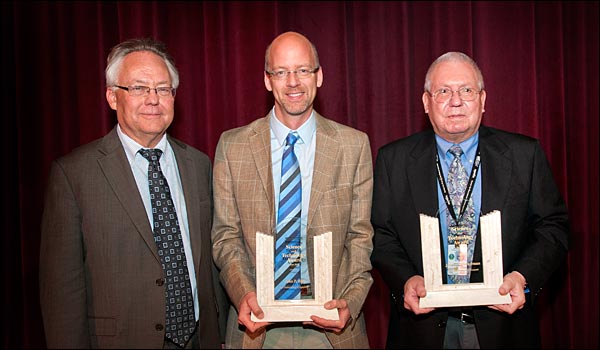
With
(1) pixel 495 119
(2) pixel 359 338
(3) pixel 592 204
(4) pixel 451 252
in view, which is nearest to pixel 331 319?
(2) pixel 359 338

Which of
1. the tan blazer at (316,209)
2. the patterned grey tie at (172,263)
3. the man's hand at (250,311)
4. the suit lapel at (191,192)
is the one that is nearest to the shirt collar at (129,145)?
the patterned grey tie at (172,263)

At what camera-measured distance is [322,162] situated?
2658 millimetres

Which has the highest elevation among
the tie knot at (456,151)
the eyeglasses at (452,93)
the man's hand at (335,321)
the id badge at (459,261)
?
the eyeglasses at (452,93)

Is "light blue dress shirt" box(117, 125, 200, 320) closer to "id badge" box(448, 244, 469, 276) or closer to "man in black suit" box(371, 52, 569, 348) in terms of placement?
"man in black suit" box(371, 52, 569, 348)

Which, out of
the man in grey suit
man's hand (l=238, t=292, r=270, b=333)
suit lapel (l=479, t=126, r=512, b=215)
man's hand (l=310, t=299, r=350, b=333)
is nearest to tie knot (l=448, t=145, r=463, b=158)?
suit lapel (l=479, t=126, r=512, b=215)

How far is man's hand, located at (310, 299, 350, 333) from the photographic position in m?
2.28

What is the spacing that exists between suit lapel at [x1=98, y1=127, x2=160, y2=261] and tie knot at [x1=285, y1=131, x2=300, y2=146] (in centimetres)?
75

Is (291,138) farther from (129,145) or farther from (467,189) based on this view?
(467,189)

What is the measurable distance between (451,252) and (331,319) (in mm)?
638

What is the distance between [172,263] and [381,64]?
2471 millimetres

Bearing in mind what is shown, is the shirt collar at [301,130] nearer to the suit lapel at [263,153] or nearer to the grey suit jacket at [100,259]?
the suit lapel at [263,153]

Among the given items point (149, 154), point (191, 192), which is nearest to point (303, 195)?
point (191, 192)

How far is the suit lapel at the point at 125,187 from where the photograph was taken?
7.94 feet

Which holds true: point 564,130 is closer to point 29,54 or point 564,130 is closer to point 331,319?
point 331,319
